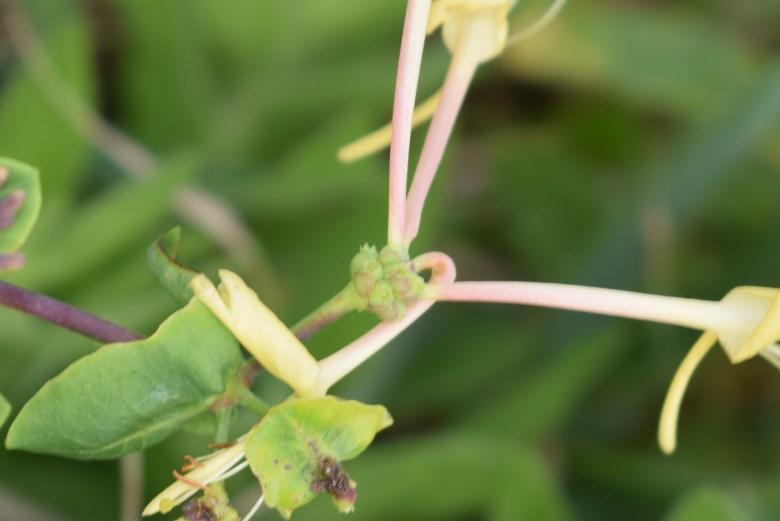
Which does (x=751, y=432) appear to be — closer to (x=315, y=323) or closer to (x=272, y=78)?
(x=272, y=78)

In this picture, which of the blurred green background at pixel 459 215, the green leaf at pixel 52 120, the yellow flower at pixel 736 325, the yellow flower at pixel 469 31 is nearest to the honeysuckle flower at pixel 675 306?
the yellow flower at pixel 736 325

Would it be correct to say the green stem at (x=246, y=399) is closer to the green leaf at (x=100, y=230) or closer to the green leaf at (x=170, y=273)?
the green leaf at (x=170, y=273)

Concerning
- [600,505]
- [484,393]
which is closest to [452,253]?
[484,393]

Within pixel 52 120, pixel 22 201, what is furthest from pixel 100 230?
pixel 22 201

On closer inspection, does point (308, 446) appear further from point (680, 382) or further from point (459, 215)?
point (459, 215)

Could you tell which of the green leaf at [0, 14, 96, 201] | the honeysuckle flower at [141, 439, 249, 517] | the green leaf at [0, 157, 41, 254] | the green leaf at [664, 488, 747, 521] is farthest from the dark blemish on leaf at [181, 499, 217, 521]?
the green leaf at [0, 14, 96, 201]

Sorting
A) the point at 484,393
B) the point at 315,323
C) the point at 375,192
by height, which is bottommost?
the point at 315,323
